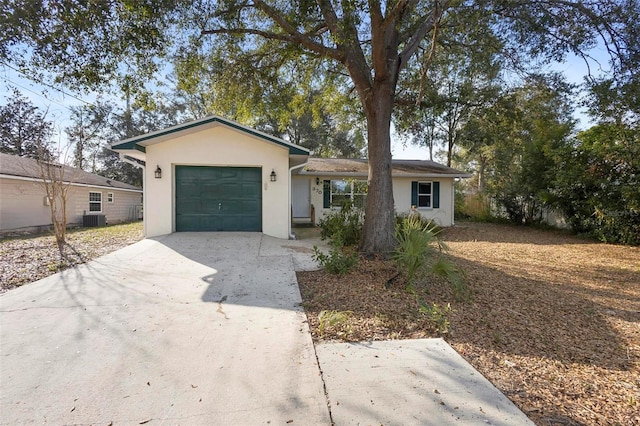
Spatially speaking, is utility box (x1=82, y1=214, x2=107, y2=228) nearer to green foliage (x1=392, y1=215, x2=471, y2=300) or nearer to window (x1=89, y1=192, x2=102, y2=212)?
window (x1=89, y1=192, x2=102, y2=212)

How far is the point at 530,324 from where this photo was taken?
404 centimetres

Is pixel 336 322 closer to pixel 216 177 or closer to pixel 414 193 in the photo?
pixel 216 177

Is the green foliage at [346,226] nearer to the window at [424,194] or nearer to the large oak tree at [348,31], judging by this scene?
the large oak tree at [348,31]

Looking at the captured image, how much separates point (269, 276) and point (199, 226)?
5129 millimetres

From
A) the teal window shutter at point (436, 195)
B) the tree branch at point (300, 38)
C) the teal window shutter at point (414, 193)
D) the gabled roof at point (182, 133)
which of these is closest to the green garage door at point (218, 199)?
the gabled roof at point (182, 133)

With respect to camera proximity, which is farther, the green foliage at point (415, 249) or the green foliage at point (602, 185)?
the green foliage at point (602, 185)

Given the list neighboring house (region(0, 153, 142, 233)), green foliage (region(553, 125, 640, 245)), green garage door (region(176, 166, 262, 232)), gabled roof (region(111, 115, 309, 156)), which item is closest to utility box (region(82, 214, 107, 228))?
neighboring house (region(0, 153, 142, 233))

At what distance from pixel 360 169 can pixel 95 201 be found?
577 inches

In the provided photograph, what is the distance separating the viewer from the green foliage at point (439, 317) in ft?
12.0

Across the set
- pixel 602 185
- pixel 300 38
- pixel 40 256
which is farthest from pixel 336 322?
pixel 602 185

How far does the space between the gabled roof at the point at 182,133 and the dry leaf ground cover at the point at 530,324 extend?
5111mm

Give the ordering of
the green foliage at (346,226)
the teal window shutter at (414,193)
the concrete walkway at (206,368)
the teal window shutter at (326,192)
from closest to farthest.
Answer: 1. the concrete walkway at (206,368)
2. the green foliage at (346,226)
3. the teal window shutter at (326,192)
4. the teal window shutter at (414,193)

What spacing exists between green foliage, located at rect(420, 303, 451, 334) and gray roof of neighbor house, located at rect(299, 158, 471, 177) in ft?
33.5

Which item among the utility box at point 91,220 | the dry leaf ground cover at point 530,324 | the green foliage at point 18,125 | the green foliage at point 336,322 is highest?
the green foliage at point 18,125
